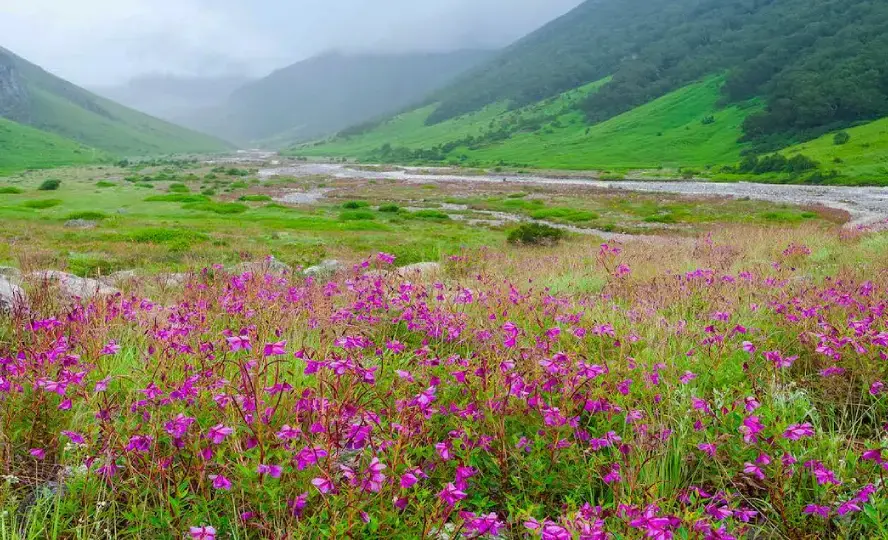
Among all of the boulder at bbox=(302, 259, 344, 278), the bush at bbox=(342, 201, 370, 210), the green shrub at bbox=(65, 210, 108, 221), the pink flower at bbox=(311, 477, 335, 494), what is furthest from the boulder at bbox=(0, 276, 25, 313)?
the bush at bbox=(342, 201, 370, 210)

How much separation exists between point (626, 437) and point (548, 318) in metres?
2.80

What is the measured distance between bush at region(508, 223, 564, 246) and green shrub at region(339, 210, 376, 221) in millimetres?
15999

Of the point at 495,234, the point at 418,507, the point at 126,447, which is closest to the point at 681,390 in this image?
the point at 418,507

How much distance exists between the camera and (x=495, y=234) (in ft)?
115

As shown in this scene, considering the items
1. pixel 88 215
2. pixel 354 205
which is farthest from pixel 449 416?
pixel 354 205

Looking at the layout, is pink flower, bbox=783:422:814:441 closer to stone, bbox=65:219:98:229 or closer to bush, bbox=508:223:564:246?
bush, bbox=508:223:564:246

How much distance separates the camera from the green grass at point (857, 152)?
65.8 meters

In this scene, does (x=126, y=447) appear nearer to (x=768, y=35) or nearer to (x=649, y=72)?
(x=768, y=35)

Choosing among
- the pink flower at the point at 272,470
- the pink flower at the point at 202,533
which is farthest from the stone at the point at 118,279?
the pink flower at the point at 202,533

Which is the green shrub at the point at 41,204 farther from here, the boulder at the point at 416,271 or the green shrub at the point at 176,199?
the boulder at the point at 416,271

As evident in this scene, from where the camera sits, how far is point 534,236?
3089cm

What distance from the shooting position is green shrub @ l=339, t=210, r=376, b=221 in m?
43.2

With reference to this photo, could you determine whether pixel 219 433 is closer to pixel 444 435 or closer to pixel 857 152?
pixel 444 435

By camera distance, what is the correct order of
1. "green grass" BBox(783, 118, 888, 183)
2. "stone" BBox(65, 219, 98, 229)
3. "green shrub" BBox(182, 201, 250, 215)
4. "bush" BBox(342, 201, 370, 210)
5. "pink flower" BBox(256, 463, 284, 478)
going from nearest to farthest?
"pink flower" BBox(256, 463, 284, 478) < "stone" BBox(65, 219, 98, 229) < "green shrub" BBox(182, 201, 250, 215) < "bush" BBox(342, 201, 370, 210) < "green grass" BBox(783, 118, 888, 183)
